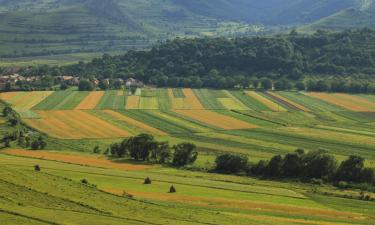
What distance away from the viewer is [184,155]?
9906 cm

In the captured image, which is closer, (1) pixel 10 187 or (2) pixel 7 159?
(1) pixel 10 187

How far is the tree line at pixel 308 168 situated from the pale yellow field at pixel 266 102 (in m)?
63.8

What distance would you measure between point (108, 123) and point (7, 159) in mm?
44468

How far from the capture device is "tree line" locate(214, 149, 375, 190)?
283 feet

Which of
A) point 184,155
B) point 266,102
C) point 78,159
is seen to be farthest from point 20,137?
point 266,102

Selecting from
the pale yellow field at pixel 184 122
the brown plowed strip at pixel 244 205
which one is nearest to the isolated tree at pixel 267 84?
the pale yellow field at pixel 184 122

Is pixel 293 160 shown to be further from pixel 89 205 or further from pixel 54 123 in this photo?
pixel 54 123

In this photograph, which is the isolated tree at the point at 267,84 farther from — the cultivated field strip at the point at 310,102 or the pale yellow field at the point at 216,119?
the pale yellow field at the point at 216,119

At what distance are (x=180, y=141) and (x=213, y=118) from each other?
27570mm

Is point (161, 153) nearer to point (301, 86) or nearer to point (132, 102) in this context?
point (132, 102)

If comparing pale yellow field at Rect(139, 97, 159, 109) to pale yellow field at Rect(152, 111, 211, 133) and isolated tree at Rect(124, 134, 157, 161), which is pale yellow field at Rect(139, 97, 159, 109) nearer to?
pale yellow field at Rect(152, 111, 211, 133)

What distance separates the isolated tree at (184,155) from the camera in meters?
99.0

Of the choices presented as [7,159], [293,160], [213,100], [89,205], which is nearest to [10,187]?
[89,205]

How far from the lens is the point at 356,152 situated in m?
108
